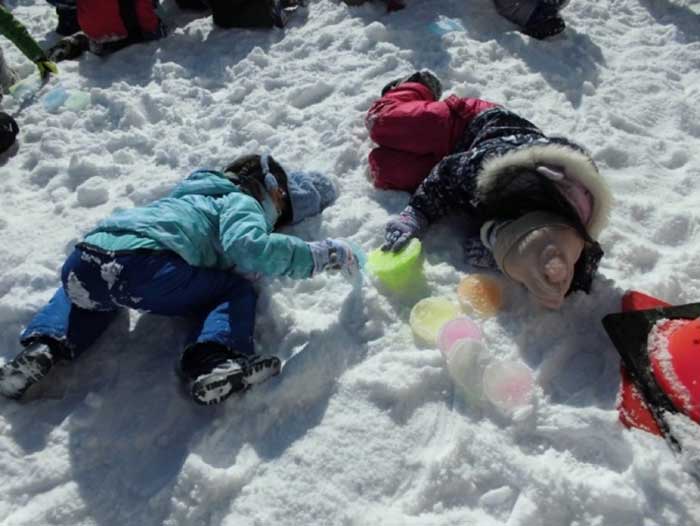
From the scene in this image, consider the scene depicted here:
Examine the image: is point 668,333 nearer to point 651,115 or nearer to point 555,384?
point 555,384

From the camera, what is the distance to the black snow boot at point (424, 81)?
118 inches

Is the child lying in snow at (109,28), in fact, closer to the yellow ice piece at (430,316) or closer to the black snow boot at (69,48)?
the black snow boot at (69,48)

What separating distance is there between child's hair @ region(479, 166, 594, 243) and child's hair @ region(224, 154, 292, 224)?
32.2 inches

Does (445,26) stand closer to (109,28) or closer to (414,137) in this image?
(414,137)

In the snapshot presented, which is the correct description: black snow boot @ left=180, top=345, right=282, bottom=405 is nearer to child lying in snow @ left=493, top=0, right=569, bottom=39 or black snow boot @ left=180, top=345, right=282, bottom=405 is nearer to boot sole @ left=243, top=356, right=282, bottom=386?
boot sole @ left=243, top=356, right=282, bottom=386

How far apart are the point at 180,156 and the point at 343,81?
3.22 feet

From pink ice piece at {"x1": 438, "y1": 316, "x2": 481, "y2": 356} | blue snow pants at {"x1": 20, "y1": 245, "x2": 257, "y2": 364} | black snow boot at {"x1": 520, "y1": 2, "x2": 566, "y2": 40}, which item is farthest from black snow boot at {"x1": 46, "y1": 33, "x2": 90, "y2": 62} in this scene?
pink ice piece at {"x1": 438, "y1": 316, "x2": 481, "y2": 356}

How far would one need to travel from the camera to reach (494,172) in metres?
2.14

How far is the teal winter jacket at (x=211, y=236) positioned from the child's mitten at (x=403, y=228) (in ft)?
1.29

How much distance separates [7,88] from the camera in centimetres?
359

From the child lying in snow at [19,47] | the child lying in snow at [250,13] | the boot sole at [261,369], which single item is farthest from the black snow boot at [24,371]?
the child lying in snow at [250,13]

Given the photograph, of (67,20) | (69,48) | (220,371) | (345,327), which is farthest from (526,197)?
(67,20)

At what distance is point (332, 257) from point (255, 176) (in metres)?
0.58

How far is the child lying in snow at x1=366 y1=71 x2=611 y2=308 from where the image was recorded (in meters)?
2.03
